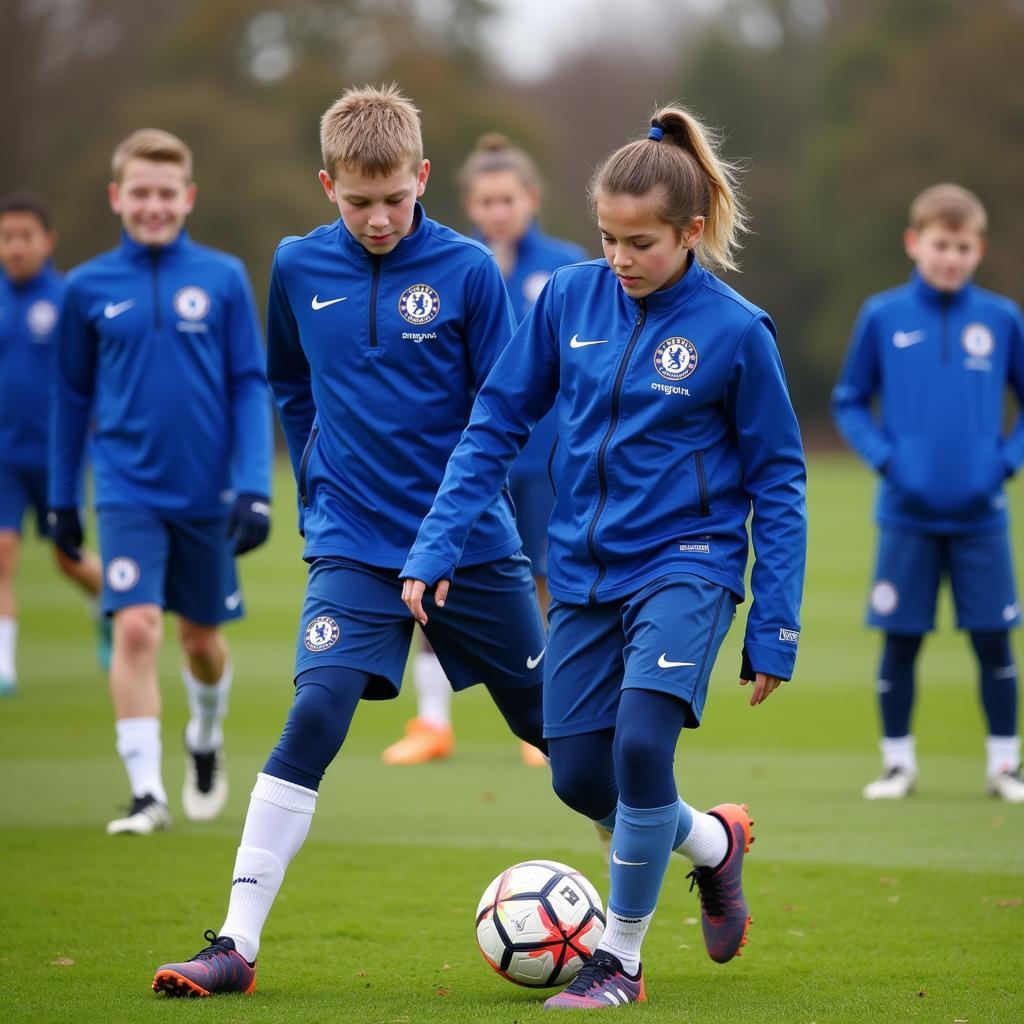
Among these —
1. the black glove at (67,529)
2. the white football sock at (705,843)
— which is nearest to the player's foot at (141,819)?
the black glove at (67,529)

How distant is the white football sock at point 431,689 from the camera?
9.20m

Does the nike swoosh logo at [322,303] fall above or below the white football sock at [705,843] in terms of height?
above

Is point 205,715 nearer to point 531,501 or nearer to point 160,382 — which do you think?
point 160,382

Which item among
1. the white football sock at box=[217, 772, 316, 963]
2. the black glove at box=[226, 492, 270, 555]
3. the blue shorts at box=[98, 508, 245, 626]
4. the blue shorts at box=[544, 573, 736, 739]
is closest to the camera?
the blue shorts at box=[544, 573, 736, 739]

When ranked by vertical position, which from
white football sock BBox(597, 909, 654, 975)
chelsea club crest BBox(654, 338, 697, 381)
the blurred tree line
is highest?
the blurred tree line

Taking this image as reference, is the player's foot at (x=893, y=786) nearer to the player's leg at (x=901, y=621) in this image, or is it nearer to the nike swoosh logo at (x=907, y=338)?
the player's leg at (x=901, y=621)

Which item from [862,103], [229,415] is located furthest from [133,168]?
[862,103]

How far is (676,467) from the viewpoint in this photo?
4.60 m

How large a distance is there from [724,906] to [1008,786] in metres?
3.32

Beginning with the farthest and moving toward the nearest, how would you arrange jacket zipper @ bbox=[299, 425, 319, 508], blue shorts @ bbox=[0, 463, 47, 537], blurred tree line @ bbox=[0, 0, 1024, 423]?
blurred tree line @ bbox=[0, 0, 1024, 423] → blue shorts @ bbox=[0, 463, 47, 537] → jacket zipper @ bbox=[299, 425, 319, 508]

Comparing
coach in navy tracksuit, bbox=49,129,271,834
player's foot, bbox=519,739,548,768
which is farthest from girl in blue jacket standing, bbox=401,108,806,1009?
player's foot, bbox=519,739,548,768

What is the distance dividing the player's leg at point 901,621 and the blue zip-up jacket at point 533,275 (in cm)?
178

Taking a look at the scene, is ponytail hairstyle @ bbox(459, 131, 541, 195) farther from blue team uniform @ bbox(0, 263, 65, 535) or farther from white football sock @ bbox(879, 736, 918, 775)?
blue team uniform @ bbox(0, 263, 65, 535)

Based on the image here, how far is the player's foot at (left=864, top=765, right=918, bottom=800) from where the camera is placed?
799 cm
